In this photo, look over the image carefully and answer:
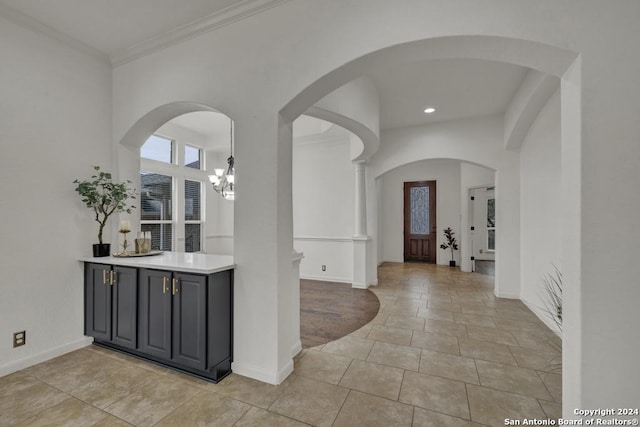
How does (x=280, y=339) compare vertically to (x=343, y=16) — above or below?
below

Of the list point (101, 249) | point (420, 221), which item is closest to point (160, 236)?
point (101, 249)

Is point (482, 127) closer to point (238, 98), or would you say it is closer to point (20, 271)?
point (238, 98)

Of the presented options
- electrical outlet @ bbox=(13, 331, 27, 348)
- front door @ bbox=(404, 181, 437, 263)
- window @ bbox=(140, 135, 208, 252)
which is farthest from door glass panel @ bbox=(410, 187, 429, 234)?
electrical outlet @ bbox=(13, 331, 27, 348)

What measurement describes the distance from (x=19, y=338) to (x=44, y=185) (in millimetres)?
1366

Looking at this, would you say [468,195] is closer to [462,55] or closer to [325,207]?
[325,207]

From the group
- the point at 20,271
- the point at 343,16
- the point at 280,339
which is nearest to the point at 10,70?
the point at 20,271

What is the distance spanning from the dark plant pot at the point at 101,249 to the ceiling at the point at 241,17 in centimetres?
206

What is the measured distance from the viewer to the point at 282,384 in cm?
220

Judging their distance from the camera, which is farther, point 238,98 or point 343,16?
point 238,98

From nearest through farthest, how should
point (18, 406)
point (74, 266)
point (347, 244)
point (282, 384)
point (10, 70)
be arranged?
1. point (18, 406)
2. point (282, 384)
3. point (10, 70)
4. point (74, 266)
5. point (347, 244)

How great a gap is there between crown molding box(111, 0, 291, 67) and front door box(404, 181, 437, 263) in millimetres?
7353

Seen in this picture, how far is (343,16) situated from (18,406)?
141 inches

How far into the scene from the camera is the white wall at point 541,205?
325cm

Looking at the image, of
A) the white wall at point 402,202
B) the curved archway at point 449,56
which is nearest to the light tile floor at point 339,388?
the curved archway at point 449,56
